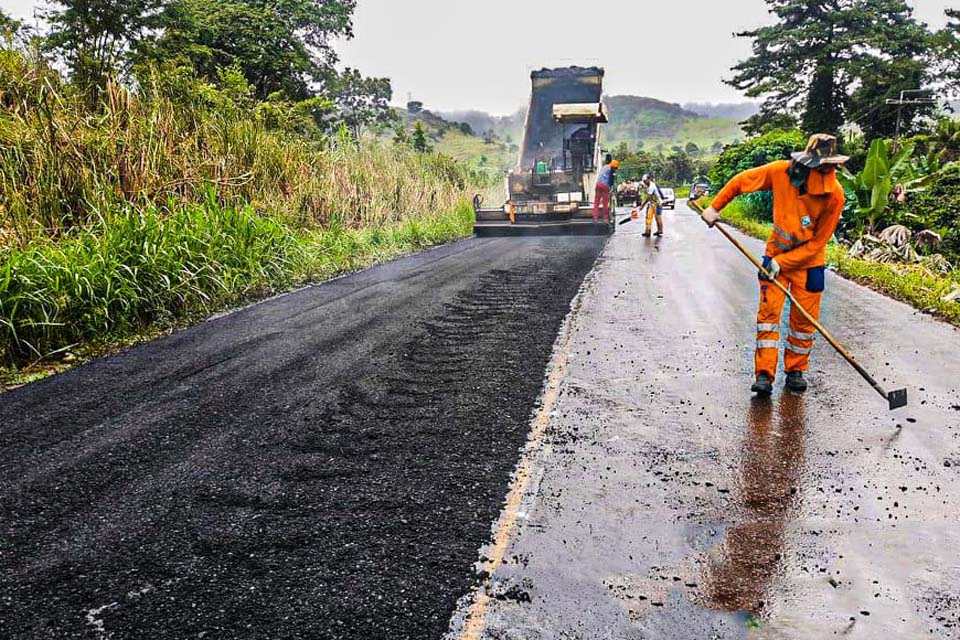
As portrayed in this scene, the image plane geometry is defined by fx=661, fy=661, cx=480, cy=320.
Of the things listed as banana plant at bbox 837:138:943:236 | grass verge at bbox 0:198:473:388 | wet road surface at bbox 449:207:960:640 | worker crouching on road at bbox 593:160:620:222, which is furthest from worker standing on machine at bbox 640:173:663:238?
wet road surface at bbox 449:207:960:640

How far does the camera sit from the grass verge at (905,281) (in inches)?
255

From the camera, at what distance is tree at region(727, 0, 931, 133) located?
2978 centimetres

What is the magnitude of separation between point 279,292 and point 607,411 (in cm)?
528

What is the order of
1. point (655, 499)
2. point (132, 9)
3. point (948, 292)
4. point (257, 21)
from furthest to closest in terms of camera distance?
point (257, 21), point (132, 9), point (948, 292), point (655, 499)

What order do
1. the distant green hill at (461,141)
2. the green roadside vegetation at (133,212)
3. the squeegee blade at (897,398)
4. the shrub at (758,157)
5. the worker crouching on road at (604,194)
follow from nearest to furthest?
the squeegee blade at (897,398)
the green roadside vegetation at (133,212)
the worker crouching on road at (604,194)
the shrub at (758,157)
the distant green hill at (461,141)

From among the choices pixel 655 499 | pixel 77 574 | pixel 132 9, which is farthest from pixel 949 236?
pixel 132 9

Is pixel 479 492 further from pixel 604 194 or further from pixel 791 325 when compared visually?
pixel 604 194

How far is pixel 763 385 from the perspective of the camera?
4.17 m

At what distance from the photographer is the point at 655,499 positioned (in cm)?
288

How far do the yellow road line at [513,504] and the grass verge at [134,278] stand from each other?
3.66 m

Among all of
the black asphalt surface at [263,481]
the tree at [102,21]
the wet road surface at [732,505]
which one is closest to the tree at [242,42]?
the tree at [102,21]

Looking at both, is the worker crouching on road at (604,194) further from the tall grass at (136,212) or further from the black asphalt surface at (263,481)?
the black asphalt surface at (263,481)

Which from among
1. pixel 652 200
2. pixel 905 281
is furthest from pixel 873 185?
pixel 905 281

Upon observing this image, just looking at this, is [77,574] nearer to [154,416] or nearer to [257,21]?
[154,416]
